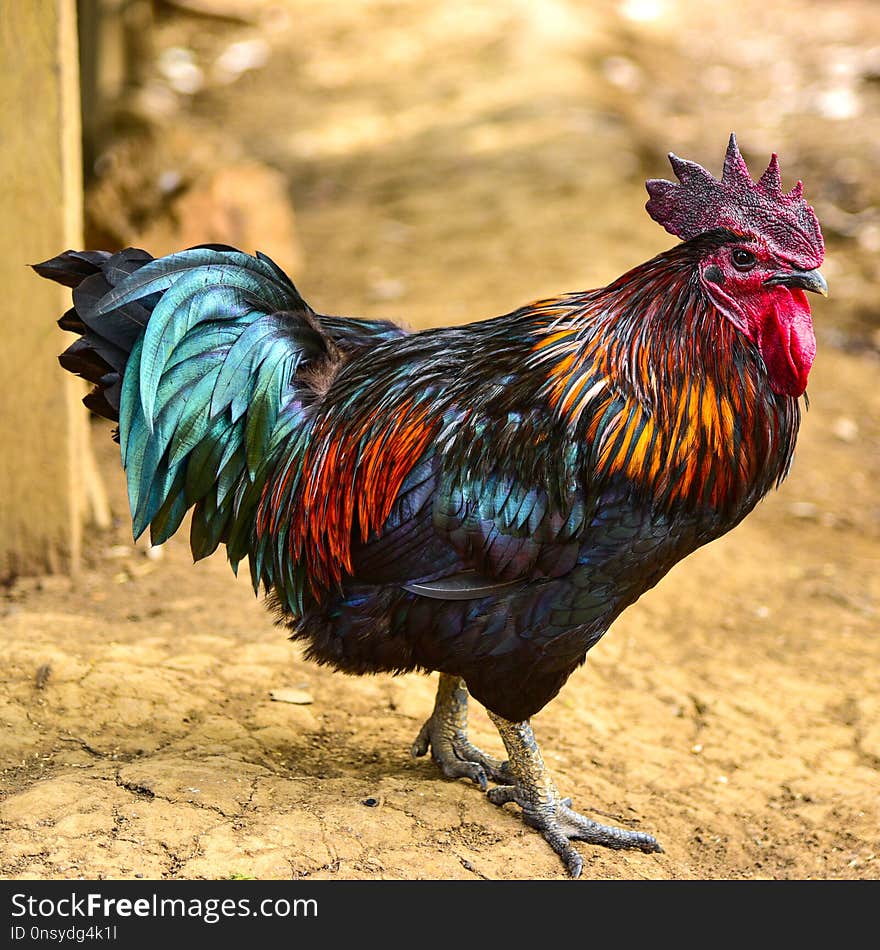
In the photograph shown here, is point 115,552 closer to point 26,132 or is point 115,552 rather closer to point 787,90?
point 26,132

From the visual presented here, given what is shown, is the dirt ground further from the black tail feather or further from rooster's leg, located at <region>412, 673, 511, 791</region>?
the black tail feather

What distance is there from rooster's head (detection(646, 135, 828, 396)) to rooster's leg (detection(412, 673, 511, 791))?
1.66 meters

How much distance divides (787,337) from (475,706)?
2.31 metres

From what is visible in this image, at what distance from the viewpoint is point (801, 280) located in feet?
10.7

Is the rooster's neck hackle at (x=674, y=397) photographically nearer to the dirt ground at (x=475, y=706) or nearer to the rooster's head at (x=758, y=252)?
the rooster's head at (x=758, y=252)

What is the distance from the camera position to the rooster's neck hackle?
3371mm

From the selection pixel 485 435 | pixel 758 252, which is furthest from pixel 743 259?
pixel 485 435

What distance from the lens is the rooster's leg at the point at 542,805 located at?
3824 mm

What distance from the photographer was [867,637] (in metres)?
5.65

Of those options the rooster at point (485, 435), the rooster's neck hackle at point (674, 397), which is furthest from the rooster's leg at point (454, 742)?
the rooster's neck hackle at point (674, 397)

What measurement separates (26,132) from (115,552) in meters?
2.00

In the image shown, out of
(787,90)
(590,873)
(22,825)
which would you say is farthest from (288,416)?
(787,90)

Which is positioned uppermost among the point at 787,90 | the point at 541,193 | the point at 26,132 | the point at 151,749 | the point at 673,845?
the point at 787,90

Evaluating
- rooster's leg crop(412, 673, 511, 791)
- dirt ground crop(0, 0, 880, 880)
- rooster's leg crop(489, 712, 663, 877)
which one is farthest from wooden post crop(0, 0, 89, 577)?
rooster's leg crop(489, 712, 663, 877)
